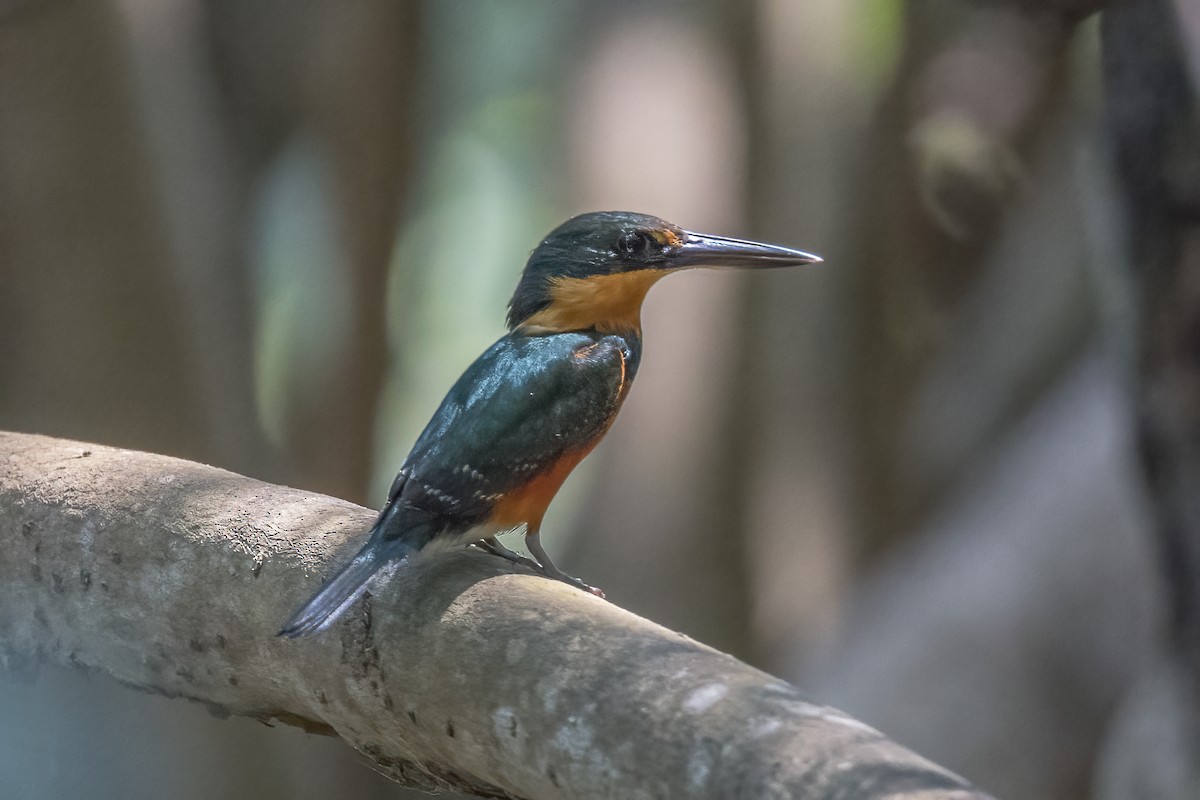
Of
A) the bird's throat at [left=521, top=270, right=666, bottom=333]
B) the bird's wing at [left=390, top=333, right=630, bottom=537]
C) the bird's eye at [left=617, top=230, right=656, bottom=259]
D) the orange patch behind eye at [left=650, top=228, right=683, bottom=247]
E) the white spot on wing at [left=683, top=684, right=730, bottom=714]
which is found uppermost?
the orange patch behind eye at [left=650, top=228, right=683, bottom=247]

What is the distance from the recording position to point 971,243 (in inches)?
102

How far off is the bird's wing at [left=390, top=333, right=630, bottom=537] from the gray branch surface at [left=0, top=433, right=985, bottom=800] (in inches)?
3.2

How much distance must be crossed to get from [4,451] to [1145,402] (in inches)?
75.6

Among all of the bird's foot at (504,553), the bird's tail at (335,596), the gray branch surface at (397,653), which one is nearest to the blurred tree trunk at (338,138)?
the gray branch surface at (397,653)

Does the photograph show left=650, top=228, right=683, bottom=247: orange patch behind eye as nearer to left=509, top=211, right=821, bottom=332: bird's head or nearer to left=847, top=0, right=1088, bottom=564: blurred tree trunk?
left=509, top=211, right=821, bottom=332: bird's head

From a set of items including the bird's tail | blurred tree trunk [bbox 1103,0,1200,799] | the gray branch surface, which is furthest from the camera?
blurred tree trunk [bbox 1103,0,1200,799]

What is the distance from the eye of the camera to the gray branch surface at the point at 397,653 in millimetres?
821

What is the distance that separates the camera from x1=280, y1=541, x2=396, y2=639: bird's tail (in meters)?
1.09

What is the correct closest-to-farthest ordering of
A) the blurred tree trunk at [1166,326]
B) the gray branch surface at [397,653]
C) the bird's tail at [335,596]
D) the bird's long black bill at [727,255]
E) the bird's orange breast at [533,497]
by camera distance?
the gray branch surface at [397,653] < the bird's tail at [335,596] < the bird's orange breast at [533,497] < the bird's long black bill at [727,255] < the blurred tree trunk at [1166,326]

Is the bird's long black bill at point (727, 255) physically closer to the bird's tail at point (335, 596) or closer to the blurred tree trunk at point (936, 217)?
the bird's tail at point (335, 596)

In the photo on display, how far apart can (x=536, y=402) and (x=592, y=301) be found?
8.1 inches

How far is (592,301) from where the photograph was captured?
153 centimetres

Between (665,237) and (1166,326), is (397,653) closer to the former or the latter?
(665,237)

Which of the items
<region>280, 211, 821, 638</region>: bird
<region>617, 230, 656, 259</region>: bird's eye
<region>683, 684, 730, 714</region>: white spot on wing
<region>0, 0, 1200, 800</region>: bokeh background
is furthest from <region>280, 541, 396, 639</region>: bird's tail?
<region>0, 0, 1200, 800</region>: bokeh background
